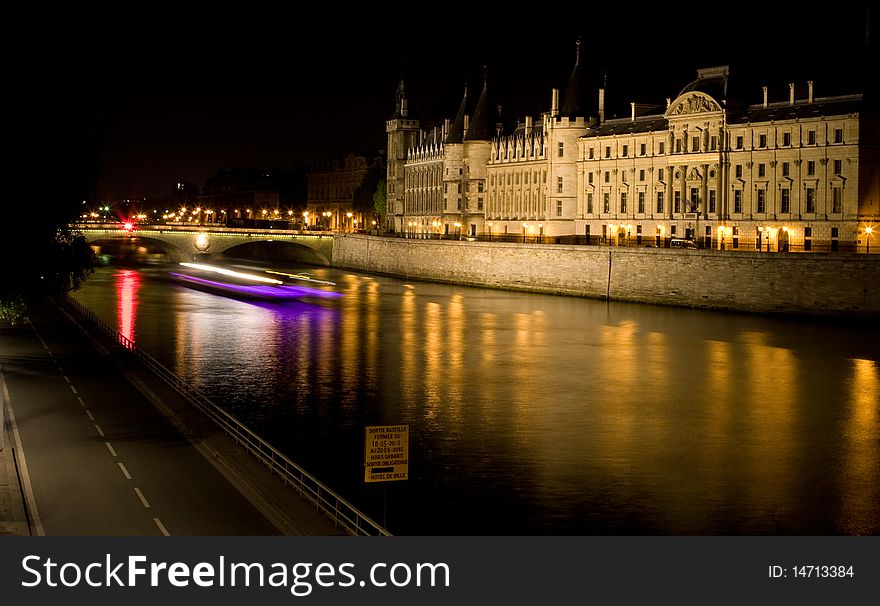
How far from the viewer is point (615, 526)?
21.4 m

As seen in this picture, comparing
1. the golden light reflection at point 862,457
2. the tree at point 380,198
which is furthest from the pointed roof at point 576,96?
the golden light reflection at point 862,457

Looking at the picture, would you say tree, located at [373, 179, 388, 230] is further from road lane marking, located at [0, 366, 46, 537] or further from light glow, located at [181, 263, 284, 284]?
road lane marking, located at [0, 366, 46, 537]

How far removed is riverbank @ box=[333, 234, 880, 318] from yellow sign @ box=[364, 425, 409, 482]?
38695 mm

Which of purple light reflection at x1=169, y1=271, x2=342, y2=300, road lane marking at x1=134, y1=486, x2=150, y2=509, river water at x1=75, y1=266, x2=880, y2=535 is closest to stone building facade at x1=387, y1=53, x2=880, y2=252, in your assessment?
river water at x1=75, y1=266, x2=880, y2=535

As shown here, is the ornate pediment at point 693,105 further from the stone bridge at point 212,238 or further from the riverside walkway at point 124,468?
the riverside walkway at point 124,468

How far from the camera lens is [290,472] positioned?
2092cm

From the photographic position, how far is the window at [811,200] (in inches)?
2576

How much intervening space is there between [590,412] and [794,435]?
204 inches

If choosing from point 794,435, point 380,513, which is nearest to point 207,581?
point 380,513

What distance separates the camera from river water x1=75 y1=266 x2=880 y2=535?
22.7m

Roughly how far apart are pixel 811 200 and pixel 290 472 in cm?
5021

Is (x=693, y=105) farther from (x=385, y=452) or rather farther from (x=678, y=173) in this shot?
(x=385, y=452)

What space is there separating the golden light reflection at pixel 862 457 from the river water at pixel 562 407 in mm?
60

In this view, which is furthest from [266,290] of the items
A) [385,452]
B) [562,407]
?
[385,452]
